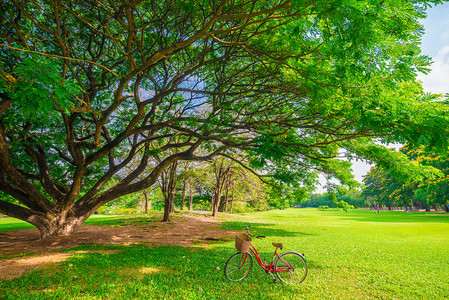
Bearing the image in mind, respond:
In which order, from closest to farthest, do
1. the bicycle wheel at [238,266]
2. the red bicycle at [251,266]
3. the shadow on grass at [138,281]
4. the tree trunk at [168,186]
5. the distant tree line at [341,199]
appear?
the shadow on grass at [138,281] < the red bicycle at [251,266] < the bicycle wheel at [238,266] < the distant tree line at [341,199] < the tree trunk at [168,186]

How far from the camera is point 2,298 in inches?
141

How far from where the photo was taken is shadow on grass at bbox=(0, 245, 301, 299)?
394 cm

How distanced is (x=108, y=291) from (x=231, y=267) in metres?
2.55

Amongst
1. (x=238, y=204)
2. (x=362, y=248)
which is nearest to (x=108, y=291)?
(x=362, y=248)

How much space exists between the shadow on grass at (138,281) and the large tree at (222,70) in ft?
10.6

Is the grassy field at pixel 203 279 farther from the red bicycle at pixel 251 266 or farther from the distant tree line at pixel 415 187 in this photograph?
the distant tree line at pixel 415 187

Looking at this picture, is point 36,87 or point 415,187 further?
point 415,187

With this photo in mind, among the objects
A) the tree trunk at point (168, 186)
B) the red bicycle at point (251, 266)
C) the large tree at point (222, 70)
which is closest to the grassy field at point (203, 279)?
the red bicycle at point (251, 266)

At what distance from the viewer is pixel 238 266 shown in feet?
16.4

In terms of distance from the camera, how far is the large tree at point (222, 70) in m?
3.55

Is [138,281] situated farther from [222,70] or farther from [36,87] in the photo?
[222,70]

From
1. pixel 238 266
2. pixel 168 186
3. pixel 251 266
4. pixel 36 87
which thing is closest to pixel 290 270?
pixel 251 266

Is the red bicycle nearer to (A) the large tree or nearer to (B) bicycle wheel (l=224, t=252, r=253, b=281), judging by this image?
(B) bicycle wheel (l=224, t=252, r=253, b=281)

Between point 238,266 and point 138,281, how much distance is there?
7.23ft
